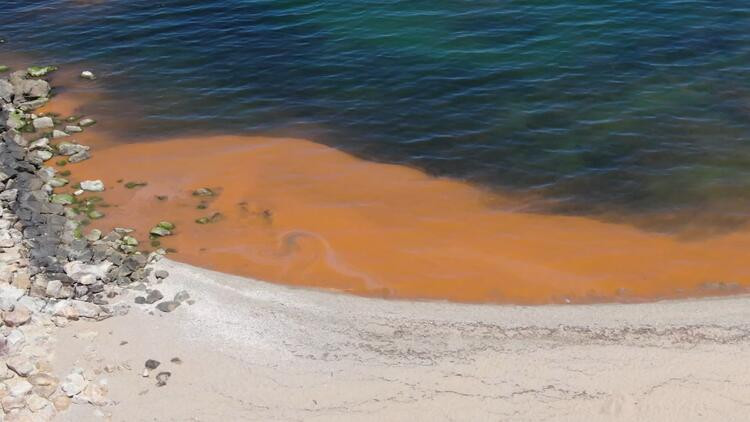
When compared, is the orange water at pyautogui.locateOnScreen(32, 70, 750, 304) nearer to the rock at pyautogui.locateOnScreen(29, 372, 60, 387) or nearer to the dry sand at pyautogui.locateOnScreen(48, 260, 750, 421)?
the dry sand at pyautogui.locateOnScreen(48, 260, 750, 421)

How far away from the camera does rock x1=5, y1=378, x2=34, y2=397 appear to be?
15.4m

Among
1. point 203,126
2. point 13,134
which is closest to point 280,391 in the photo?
point 203,126

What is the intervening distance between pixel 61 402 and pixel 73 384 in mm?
445

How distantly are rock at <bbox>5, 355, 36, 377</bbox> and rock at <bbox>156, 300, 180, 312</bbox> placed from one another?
113 inches

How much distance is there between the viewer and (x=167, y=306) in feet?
57.8

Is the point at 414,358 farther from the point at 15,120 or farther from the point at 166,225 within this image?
the point at 15,120

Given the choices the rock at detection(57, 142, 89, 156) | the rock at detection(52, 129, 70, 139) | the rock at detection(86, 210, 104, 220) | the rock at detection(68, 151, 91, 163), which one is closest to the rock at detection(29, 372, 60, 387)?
the rock at detection(86, 210, 104, 220)

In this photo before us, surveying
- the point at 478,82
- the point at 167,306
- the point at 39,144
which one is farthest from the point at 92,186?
the point at 478,82

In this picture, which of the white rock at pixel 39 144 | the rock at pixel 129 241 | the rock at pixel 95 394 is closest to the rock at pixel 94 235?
the rock at pixel 129 241

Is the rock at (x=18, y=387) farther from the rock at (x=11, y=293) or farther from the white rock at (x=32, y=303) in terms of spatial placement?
the rock at (x=11, y=293)

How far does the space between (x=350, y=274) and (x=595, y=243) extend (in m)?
6.33

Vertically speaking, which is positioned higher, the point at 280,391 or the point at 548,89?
the point at 548,89

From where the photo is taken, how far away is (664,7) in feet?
101

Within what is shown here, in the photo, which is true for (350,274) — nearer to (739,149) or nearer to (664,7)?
(739,149)
